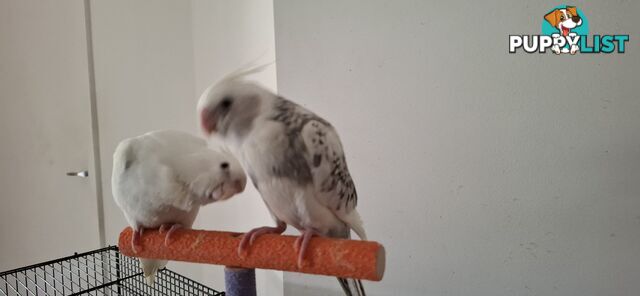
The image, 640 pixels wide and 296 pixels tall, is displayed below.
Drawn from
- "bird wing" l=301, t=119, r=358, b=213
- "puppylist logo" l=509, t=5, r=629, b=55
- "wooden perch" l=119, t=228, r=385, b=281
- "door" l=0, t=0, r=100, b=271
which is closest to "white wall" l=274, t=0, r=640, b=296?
"puppylist logo" l=509, t=5, r=629, b=55

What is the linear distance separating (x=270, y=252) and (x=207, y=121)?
0.24 metres

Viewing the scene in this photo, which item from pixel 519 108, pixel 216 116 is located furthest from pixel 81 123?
pixel 519 108

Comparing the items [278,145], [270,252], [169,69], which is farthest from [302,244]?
[169,69]

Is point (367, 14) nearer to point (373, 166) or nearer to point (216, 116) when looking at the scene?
point (373, 166)

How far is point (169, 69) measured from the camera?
1703 mm

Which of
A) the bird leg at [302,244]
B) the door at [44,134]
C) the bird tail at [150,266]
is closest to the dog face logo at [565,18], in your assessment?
the bird leg at [302,244]

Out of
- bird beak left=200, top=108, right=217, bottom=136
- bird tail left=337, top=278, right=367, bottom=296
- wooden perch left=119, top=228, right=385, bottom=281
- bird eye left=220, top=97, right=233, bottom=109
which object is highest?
bird eye left=220, top=97, right=233, bottom=109

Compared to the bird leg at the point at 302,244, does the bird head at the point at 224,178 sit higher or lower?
higher

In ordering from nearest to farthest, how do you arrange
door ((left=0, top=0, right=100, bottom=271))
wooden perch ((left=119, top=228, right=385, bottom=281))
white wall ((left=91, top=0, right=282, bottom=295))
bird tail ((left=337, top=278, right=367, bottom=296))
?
1. wooden perch ((left=119, top=228, right=385, bottom=281))
2. bird tail ((left=337, top=278, right=367, bottom=296))
3. white wall ((left=91, top=0, right=282, bottom=295))
4. door ((left=0, top=0, right=100, bottom=271))

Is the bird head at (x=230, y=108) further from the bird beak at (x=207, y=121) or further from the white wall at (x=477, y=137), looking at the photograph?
the white wall at (x=477, y=137)

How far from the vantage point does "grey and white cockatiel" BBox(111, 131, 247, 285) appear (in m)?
0.76

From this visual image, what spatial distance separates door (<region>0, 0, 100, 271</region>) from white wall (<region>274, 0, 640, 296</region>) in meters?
1.16

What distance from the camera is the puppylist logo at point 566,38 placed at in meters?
1.00

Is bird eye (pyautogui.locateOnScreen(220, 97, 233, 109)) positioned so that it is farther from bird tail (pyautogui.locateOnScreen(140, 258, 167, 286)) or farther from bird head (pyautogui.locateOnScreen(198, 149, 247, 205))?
bird tail (pyautogui.locateOnScreen(140, 258, 167, 286))
